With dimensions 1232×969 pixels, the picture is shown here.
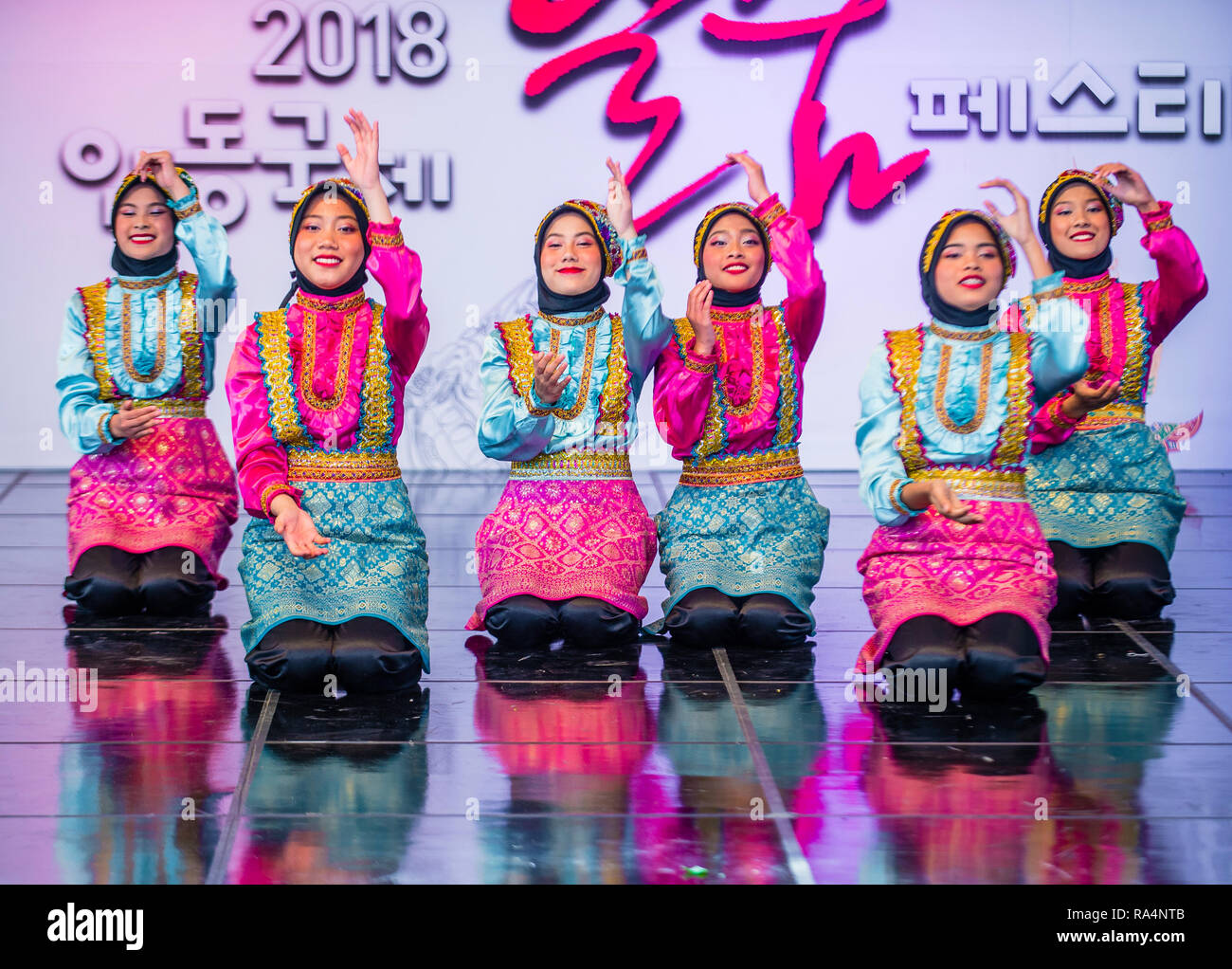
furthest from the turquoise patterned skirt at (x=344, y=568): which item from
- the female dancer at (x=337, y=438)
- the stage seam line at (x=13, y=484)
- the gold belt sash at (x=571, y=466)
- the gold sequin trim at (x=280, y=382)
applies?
the stage seam line at (x=13, y=484)

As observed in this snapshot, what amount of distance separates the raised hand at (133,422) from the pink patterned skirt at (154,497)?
0.21 m

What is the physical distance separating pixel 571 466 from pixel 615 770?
109 cm

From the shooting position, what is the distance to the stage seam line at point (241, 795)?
2.52 meters

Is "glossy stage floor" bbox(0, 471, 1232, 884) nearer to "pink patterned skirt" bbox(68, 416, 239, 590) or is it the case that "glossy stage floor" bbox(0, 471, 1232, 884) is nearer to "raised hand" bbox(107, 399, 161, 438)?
"pink patterned skirt" bbox(68, 416, 239, 590)

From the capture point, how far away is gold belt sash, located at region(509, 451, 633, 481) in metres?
3.92

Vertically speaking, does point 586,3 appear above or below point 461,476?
above

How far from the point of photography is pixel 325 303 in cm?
371

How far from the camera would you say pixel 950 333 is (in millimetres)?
3570

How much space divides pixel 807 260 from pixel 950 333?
0.56 metres

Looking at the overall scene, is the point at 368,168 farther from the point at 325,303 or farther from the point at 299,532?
the point at 299,532

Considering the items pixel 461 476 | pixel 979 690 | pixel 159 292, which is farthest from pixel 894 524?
pixel 461 476

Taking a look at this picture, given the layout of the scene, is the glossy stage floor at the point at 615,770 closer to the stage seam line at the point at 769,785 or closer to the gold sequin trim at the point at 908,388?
the stage seam line at the point at 769,785
